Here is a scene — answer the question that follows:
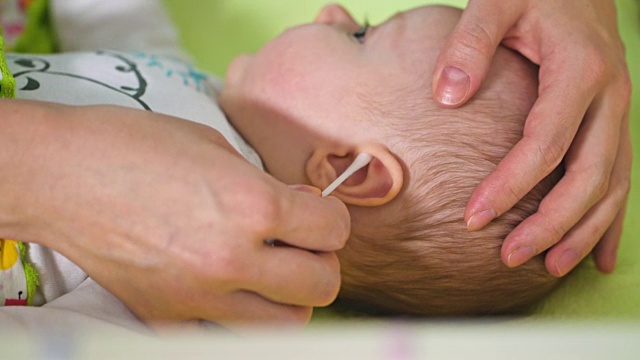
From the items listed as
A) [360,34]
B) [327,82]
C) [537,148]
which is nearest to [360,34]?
[360,34]

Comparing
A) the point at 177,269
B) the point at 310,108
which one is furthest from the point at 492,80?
the point at 177,269

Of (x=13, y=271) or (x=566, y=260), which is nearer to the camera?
(x=13, y=271)

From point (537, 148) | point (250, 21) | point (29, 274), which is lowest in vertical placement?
point (250, 21)

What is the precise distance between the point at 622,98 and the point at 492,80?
0.60ft

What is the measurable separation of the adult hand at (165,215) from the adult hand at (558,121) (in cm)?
28

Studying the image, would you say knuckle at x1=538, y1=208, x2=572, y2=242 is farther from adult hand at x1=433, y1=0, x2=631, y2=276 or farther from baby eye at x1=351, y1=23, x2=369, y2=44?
baby eye at x1=351, y1=23, x2=369, y2=44

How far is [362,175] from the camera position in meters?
0.95

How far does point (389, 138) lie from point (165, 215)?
377 mm

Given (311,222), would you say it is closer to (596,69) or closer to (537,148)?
(537,148)

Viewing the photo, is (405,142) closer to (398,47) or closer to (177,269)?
(398,47)

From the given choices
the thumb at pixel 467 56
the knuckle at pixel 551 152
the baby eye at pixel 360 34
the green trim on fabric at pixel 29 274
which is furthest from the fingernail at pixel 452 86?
the green trim on fabric at pixel 29 274

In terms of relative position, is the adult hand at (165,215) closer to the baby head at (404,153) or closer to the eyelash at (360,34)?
the baby head at (404,153)

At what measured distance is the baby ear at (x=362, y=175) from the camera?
895 mm

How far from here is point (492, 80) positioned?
3.13 feet
